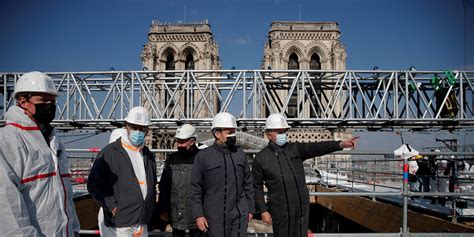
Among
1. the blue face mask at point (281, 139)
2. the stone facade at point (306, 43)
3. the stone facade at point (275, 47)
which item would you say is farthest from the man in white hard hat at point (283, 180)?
the stone facade at point (306, 43)

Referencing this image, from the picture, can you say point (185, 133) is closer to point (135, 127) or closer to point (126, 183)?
point (135, 127)

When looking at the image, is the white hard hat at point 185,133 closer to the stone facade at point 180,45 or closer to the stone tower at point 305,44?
the stone tower at point 305,44

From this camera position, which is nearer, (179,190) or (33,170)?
(33,170)

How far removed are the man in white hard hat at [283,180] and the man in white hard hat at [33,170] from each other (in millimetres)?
2098

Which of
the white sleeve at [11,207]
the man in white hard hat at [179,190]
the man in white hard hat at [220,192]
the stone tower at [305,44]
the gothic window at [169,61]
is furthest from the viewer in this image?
the gothic window at [169,61]

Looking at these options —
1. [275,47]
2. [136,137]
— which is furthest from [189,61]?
[136,137]

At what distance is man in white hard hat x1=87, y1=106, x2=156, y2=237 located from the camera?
3600 millimetres

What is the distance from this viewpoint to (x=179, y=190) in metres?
4.29

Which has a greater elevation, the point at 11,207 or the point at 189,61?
the point at 189,61

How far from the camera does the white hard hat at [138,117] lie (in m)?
3.83

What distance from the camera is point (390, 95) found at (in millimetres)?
15273

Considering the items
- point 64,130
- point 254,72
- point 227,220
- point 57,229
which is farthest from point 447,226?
point 64,130

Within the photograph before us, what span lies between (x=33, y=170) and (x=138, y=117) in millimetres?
1554

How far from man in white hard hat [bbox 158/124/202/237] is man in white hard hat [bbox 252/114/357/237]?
0.79m
